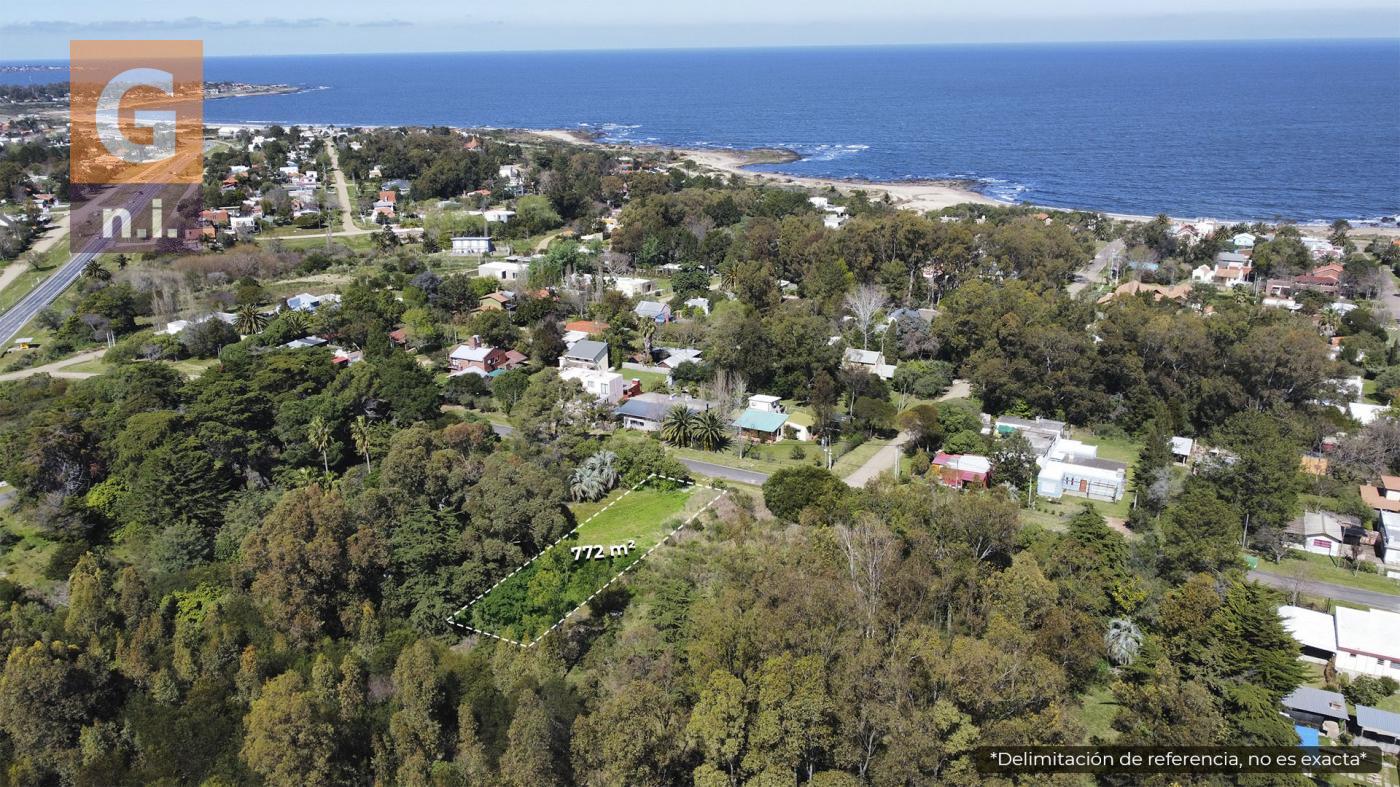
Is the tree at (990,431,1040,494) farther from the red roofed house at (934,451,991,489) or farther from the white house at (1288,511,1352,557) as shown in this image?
the white house at (1288,511,1352,557)

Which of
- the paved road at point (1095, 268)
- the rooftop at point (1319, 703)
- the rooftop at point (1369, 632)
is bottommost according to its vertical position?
the rooftop at point (1319, 703)

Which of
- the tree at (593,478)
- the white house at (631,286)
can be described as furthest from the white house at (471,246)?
the tree at (593,478)

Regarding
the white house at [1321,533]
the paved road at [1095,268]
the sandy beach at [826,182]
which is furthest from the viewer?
the sandy beach at [826,182]

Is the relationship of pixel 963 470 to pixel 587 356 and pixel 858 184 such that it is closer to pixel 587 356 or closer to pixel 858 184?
pixel 587 356

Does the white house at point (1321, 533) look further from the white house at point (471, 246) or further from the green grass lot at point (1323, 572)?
the white house at point (471, 246)

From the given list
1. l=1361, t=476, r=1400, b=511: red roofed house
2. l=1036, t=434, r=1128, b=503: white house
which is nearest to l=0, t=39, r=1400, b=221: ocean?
l=1361, t=476, r=1400, b=511: red roofed house

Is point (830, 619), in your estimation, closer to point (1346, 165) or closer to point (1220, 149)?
point (1346, 165)

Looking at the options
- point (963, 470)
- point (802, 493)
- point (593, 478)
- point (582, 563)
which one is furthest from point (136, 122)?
point (963, 470)

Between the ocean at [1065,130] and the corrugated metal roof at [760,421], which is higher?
the ocean at [1065,130]
